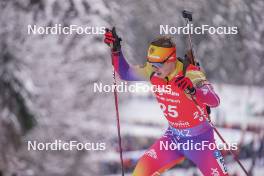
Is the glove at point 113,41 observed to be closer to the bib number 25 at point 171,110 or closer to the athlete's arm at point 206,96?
the bib number 25 at point 171,110

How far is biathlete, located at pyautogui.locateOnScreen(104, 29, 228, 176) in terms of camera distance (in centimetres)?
261

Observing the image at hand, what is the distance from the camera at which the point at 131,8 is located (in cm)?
309

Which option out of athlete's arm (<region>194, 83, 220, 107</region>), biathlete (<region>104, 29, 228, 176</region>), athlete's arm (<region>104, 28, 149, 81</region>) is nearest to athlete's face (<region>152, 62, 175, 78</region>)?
biathlete (<region>104, 29, 228, 176</region>)

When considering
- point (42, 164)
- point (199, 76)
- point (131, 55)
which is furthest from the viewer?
point (42, 164)

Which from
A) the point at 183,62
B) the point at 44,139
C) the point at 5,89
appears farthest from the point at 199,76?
the point at 5,89

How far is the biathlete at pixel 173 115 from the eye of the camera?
103 inches

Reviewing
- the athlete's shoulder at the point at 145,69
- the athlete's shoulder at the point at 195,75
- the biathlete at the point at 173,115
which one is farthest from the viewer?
the athlete's shoulder at the point at 145,69

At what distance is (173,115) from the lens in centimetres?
270

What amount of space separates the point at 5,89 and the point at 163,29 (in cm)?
89

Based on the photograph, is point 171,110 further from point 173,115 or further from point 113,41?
point 113,41

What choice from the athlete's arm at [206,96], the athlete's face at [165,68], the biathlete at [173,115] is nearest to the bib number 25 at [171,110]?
the biathlete at [173,115]

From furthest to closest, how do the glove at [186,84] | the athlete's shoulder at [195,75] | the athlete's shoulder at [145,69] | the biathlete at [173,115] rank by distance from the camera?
the athlete's shoulder at [145,69], the biathlete at [173,115], the athlete's shoulder at [195,75], the glove at [186,84]

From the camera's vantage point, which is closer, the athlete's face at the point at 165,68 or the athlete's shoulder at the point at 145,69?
the athlete's face at the point at 165,68

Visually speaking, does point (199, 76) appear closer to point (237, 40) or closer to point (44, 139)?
point (237, 40)
